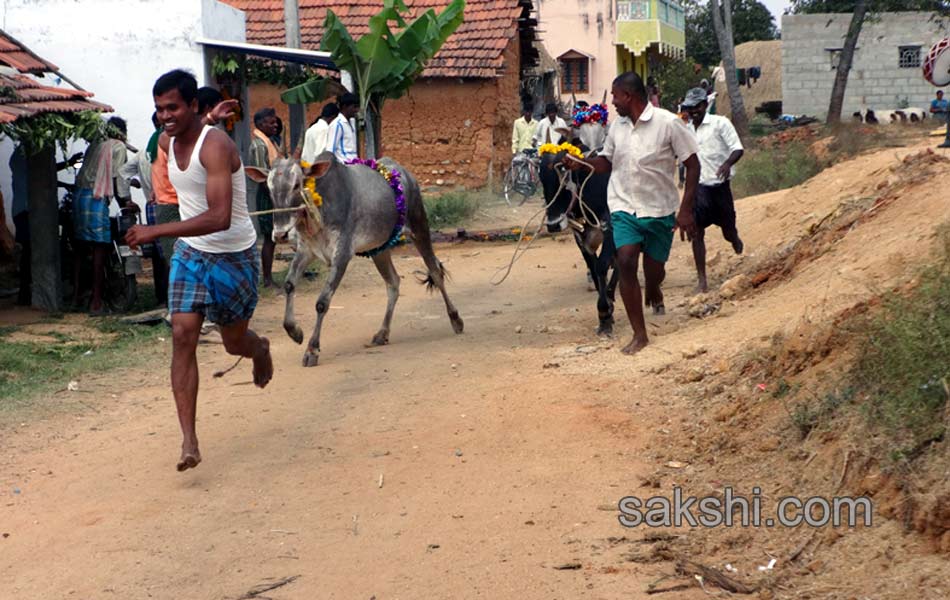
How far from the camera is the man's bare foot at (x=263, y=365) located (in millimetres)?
6996

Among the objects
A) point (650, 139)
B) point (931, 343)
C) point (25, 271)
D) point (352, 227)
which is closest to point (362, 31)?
point (25, 271)

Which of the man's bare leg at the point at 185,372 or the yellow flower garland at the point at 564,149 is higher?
the yellow flower garland at the point at 564,149

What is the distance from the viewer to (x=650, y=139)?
8.53 meters

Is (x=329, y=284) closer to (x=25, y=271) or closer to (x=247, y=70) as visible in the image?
(x=25, y=271)

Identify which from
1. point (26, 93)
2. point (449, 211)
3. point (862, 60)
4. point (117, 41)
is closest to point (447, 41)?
point (449, 211)

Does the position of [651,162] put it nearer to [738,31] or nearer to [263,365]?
[263,365]

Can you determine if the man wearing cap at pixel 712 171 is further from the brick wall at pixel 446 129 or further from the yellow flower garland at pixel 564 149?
the brick wall at pixel 446 129

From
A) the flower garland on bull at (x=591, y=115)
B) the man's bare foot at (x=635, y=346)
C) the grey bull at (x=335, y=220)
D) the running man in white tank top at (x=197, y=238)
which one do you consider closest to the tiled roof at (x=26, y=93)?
the grey bull at (x=335, y=220)

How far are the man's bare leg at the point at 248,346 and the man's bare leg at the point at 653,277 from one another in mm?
3094

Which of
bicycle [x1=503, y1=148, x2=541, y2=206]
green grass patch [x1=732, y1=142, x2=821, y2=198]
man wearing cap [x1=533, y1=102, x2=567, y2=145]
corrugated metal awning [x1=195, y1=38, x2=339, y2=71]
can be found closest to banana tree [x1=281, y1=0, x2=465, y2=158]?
corrugated metal awning [x1=195, y1=38, x2=339, y2=71]

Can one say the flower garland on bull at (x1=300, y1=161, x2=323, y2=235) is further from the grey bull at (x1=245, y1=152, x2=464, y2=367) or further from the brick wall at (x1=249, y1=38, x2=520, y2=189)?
the brick wall at (x1=249, y1=38, x2=520, y2=189)

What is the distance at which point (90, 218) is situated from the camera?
11.7 m

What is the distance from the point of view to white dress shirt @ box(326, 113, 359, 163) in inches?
Result: 508

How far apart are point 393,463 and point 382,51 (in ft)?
37.5
